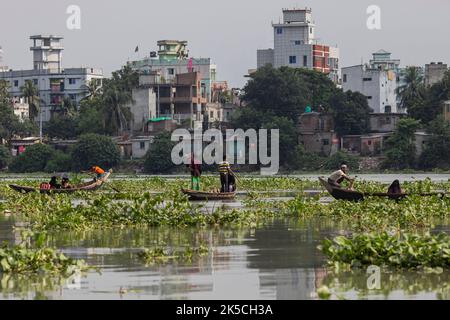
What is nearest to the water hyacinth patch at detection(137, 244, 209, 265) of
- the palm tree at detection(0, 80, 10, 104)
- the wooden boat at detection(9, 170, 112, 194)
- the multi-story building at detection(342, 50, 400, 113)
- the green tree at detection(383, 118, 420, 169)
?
the wooden boat at detection(9, 170, 112, 194)

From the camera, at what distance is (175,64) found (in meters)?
112

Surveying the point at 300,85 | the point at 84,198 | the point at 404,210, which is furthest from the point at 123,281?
the point at 300,85

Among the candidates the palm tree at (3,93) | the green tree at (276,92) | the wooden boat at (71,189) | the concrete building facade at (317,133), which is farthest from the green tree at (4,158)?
the wooden boat at (71,189)

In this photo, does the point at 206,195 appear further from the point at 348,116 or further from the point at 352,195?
the point at 348,116

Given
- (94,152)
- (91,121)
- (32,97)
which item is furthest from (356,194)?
(32,97)

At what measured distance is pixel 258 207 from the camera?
108 feet

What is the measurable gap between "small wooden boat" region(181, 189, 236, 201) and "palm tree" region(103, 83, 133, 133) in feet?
184

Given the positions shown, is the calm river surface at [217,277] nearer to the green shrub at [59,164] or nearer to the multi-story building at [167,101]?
the green shrub at [59,164]

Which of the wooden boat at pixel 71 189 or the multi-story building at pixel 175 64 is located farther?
the multi-story building at pixel 175 64

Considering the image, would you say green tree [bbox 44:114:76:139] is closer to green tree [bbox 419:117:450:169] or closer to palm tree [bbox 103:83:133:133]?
palm tree [bbox 103:83:133:133]

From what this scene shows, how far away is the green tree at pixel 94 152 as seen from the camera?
87.9 metres

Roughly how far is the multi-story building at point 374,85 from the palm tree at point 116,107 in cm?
1895
